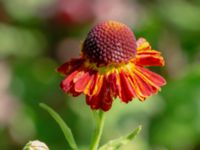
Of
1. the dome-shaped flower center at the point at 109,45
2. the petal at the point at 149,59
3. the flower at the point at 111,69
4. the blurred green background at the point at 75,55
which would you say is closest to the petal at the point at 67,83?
the flower at the point at 111,69

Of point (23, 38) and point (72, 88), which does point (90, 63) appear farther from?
point (23, 38)

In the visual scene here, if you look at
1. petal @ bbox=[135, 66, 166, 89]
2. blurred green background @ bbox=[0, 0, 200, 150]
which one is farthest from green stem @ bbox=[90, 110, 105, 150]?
blurred green background @ bbox=[0, 0, 200, 150]

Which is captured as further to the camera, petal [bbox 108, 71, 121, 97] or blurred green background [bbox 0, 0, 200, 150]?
blurred green background [bbox 0, 0, 200, 150]

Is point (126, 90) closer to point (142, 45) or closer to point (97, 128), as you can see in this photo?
point (97, 128)

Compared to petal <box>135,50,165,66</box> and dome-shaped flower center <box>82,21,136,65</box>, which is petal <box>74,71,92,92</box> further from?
petal <box>135,50,165,66</box>

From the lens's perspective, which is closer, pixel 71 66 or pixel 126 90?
pixel 126 90

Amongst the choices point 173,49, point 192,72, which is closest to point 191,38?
point 173,49

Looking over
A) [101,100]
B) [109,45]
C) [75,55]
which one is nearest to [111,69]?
[109,45]
